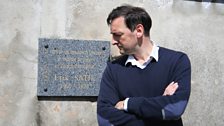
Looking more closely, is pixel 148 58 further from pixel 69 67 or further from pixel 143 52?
pixel 69 67

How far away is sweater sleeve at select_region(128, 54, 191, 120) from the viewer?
292 centimetres

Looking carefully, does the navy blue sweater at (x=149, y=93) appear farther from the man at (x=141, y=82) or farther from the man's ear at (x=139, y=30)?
the man's ear at (x=139, y=30)

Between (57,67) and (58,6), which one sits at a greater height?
(58,6)

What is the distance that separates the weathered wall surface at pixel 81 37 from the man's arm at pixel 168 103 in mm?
1806

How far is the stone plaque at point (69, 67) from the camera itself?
4633 millimetres

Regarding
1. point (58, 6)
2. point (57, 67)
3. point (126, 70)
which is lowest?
point (57, 67)

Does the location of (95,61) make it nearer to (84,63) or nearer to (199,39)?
(84,63)

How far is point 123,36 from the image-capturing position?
10.0 feet

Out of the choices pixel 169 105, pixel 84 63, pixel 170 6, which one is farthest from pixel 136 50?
pixel 170 6

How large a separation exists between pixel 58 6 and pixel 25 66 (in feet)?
2.38

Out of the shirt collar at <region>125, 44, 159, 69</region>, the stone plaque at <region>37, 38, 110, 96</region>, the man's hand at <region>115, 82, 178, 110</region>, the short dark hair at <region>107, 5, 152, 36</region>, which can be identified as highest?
the short dark hair at <region>107, 5, 152, 36</region>

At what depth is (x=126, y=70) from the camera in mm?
3121

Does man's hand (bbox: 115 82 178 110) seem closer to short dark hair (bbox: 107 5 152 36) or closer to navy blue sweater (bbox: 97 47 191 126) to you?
navy blue sweater (bbox: 97 47 191 126)

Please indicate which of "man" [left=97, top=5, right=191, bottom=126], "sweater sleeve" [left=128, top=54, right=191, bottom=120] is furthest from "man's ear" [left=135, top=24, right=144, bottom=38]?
"sweater sleeve" [left=128, top=54, right=191, bottom=120]
